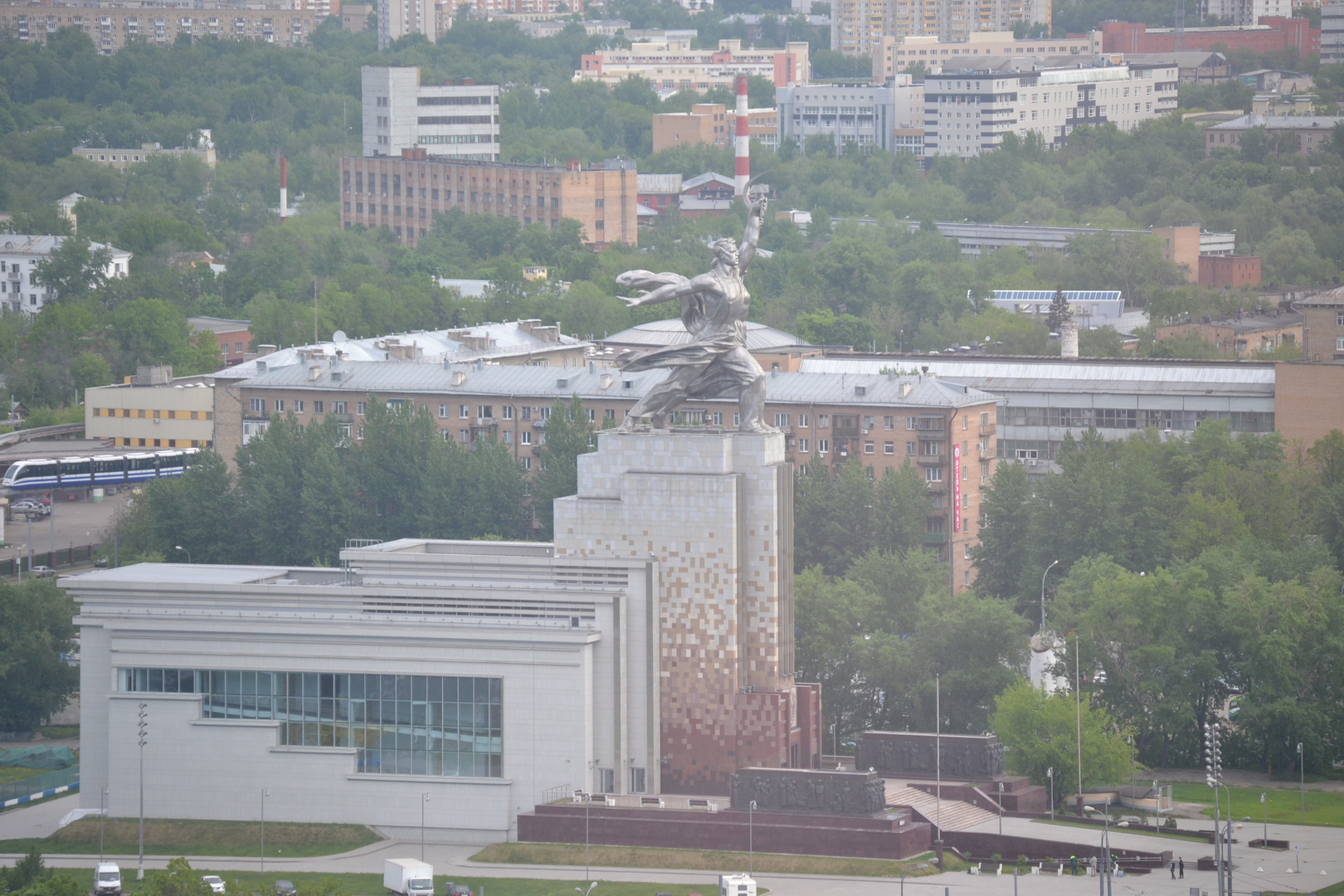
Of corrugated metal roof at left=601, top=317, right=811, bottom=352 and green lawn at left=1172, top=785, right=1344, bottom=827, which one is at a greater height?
corrugated metal roof at left=601, top=317, right=811, bottom=352

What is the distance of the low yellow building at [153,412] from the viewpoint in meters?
135

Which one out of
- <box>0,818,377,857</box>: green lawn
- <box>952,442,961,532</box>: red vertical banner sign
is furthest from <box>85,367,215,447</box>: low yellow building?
<box>0,818,377,857</box>: green lawn

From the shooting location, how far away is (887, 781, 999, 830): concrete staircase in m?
72.5

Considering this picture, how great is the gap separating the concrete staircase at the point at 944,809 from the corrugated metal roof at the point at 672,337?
6148 cm

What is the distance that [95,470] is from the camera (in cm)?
13225

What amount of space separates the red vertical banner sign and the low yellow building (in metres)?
38.8

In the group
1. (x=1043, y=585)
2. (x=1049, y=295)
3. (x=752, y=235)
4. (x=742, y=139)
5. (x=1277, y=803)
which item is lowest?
(x=1277, y=803)

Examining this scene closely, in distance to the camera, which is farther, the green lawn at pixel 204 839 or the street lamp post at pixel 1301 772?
the street lamp post at pixel 1301 772

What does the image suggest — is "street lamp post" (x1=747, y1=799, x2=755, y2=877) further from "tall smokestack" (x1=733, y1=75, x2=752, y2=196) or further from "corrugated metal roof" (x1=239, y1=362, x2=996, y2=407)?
"tall smokestack" (x1=733, y1=75, x2=752, y2=196)

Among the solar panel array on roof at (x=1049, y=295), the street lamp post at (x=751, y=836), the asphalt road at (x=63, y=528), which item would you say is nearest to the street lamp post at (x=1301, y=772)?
the street lamp post at (x=751, y=836)

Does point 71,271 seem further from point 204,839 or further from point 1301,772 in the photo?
point 1301,772

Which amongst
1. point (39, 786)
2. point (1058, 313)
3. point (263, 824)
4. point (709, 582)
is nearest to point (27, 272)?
point (1058, 313)

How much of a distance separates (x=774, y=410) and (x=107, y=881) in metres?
54.5

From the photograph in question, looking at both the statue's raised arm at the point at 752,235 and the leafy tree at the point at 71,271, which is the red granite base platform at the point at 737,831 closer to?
the statue's raised arm at the point at 752,235
